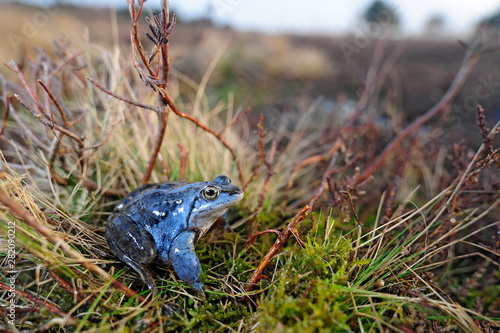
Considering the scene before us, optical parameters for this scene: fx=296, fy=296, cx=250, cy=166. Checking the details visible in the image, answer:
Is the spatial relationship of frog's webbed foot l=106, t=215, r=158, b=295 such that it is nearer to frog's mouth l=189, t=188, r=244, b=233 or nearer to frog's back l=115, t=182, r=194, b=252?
frog's back l=115, t=182, r=194, b=252

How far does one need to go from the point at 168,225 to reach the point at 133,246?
0.26 m

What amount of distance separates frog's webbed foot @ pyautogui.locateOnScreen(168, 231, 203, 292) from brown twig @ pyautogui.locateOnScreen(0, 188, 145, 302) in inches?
12.4

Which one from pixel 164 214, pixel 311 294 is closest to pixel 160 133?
pixel 164 214

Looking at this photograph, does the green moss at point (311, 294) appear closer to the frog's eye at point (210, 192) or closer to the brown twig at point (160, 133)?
the frog's eye at point (210, 192)

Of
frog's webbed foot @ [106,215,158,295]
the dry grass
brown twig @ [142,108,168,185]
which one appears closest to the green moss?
the dry grass

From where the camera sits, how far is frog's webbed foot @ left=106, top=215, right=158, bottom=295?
2.01m

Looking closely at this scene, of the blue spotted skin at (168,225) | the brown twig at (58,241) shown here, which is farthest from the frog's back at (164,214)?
the brown twig at (58,241)

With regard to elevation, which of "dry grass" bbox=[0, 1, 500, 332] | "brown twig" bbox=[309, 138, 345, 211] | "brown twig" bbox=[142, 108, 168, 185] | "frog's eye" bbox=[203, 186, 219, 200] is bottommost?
"dry grass" bbox=[0, 1, 500, 332]

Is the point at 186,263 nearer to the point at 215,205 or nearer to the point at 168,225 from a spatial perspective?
the point at 168,225

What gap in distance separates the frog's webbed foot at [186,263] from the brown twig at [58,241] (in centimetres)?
32

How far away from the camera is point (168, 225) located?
210cm

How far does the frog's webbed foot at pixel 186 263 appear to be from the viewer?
197cm

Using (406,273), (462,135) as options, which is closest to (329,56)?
(462,135)

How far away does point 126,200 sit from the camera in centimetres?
234
